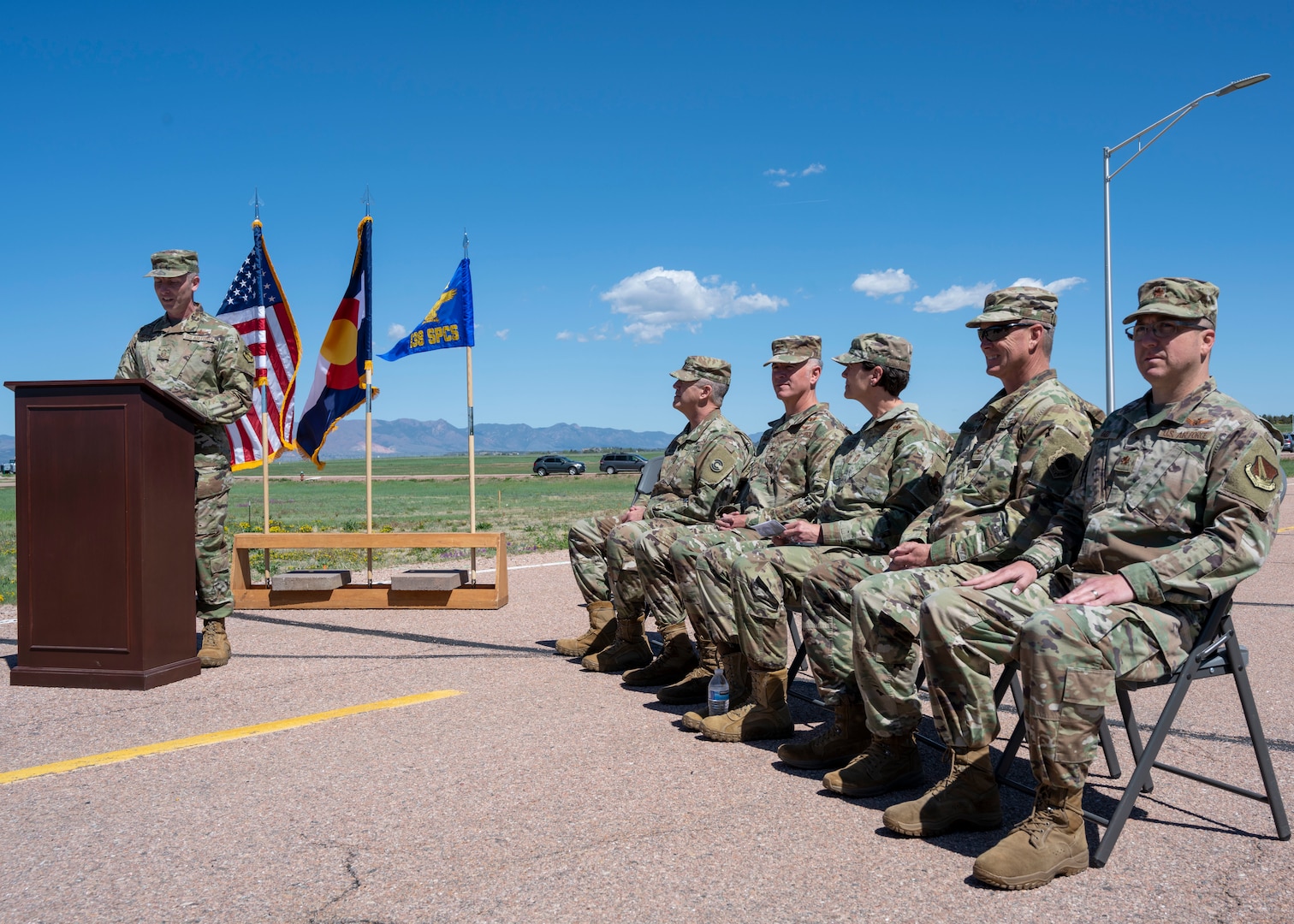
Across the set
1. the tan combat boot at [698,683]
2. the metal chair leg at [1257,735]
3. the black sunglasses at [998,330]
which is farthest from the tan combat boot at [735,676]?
the metal chair leg at [1257,735]

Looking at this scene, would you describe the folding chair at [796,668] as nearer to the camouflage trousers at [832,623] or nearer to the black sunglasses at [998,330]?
the camouflage trousers at [832,623]

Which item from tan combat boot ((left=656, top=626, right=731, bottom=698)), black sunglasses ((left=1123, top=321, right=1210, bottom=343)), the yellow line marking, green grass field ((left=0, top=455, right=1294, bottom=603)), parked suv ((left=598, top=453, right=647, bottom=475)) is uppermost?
black sunglasses ((left=1123, top=321, right=1210, bottom=343))

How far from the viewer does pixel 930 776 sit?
4.00m

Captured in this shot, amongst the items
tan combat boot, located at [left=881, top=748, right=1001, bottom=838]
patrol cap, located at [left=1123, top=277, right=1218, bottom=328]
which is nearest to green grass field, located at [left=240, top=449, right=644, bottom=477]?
tan combat boot, located at [left=881, top=748, right=1001, bottom=838]

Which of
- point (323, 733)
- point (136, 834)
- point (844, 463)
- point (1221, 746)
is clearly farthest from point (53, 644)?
point (1221, 746)

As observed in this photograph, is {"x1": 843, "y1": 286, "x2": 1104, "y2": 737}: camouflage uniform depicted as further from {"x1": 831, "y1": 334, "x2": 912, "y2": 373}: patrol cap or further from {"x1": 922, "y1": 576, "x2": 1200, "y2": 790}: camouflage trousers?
{"x1": 831, "y1": 334, "x2": 912, "y2": 373}: patrol cap

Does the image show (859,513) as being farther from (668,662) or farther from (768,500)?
(668,662)

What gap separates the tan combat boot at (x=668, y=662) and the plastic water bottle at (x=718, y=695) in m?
0.90

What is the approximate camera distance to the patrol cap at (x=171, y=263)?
614 cm

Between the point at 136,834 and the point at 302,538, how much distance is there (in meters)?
5.09

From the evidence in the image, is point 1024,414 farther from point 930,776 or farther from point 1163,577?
point 930,776

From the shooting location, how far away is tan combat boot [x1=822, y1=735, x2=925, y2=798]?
145 inches

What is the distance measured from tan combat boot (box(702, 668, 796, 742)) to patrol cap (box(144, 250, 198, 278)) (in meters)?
4.18

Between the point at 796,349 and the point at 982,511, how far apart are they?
193 cm
